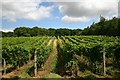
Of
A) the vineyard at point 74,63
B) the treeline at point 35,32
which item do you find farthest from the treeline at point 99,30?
the vineyard at point 74,63

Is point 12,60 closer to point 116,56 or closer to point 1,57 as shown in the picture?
point 1,57

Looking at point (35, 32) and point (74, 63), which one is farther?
point (35, 32)

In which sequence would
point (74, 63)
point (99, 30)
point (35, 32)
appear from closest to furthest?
point (74, 63) → point (99, 30) → point (35, 32)

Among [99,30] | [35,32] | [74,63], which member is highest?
[35,32]

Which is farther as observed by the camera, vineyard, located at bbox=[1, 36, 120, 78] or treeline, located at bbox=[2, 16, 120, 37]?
treeline, located at bbox=[2, 16, 120, 37]

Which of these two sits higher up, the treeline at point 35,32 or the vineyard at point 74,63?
the treeline at point 35,32

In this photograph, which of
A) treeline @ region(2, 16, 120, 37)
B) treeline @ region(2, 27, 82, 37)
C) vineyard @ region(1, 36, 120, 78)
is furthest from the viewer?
treeline @ region(2, 27, 82, 37)

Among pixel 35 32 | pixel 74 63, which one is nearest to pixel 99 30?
pixel 74 63

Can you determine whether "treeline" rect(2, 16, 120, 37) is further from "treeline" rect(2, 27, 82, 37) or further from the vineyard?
the vineyard

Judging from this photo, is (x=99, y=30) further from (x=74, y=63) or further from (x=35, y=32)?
(x=35, y=32)

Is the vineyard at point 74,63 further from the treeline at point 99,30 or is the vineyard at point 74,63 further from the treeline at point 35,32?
the treeline at point 35,32

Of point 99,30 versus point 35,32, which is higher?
point 35,32

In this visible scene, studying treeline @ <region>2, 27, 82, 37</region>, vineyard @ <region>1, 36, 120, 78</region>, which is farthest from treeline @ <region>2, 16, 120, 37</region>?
vineyard @ <region>1, 36, 120, 78</region>

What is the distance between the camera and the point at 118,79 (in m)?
13.8
